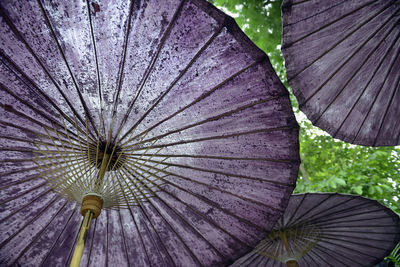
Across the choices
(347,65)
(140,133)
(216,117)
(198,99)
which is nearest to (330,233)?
(347,65)

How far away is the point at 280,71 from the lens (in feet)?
23.5

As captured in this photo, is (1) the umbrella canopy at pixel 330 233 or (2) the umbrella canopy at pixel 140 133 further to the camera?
(1) the umbrella canopy at pixel 330 233

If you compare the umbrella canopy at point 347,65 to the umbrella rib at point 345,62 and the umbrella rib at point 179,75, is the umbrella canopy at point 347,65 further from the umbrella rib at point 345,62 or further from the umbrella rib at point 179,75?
the umbrella rib at point 179,75

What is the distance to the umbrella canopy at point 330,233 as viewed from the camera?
3805mm

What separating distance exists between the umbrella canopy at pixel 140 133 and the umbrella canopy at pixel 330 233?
4.09ft

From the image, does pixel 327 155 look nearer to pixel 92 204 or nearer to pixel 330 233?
pixel 330 233

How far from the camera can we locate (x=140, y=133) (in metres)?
2.80

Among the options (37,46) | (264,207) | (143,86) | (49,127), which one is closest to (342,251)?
(264,207)

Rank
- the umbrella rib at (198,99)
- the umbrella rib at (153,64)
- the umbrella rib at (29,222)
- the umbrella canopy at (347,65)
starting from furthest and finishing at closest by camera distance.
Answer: the umbrella rib at (29,222) → the umbrella canopy at (347,65) → the umbrella rib at (198,99) → the umbrella rib at (153,64)

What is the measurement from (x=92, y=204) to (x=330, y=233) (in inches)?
124

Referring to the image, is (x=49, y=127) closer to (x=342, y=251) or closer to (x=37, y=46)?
(x=37, y=46)

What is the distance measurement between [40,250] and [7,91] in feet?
5.55

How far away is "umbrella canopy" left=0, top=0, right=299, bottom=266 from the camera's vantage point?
7.45 ft

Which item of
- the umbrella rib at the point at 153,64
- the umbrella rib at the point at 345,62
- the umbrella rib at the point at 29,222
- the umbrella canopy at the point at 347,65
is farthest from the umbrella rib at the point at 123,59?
the umbrella rib at the point at 345,62
